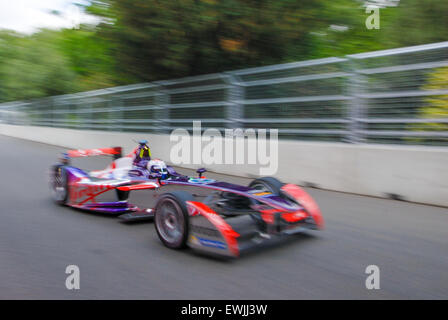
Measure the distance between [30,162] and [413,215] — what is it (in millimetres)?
10568

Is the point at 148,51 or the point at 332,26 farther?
the point at 332,26

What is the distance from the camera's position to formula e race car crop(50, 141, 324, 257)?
407 centimetres

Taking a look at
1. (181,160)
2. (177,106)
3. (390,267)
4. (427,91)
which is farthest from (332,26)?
(390,267)

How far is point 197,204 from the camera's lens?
4164 mm

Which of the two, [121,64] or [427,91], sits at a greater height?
[121,64]

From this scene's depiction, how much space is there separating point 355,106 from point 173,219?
4.48m

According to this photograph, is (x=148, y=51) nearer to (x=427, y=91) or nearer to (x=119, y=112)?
(x=119, y=112)

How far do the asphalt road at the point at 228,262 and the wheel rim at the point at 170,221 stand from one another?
15 centimetres

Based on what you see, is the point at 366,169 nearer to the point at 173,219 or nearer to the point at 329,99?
the point at 329,99

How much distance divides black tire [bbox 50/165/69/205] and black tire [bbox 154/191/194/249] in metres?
2.39

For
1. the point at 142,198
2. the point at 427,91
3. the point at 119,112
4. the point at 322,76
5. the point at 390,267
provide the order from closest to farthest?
the point at 390,267
the point at 142,198
the point at 427,91
the point at 322,76
the point at 119,112

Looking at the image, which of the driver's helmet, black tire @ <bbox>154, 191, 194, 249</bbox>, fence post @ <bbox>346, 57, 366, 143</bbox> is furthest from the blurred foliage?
black tire @ <bbox>154, 191, 194, 249</bbox>
